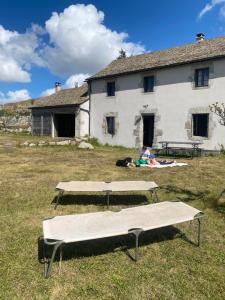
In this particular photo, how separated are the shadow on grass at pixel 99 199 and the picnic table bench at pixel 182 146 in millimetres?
9921

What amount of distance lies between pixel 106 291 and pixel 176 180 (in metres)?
6.47

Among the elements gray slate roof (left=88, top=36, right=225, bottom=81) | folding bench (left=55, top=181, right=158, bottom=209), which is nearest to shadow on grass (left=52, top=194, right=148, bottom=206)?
folding bench (left=55, top=181, right=158, bottom=209)

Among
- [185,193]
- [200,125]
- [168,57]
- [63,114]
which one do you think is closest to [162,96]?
[168,57]

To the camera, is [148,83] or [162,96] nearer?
[162,96]

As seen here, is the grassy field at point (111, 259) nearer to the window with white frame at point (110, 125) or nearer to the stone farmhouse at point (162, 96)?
the stone farmhouse at point (162, 96)

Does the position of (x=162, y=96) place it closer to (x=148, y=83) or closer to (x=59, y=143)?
(x=148, y=83)

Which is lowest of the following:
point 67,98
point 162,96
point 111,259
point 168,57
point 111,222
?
point 111,259

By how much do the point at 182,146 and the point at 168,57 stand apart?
6442 mm

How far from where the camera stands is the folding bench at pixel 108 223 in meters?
4.00

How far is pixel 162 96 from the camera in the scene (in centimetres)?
1906

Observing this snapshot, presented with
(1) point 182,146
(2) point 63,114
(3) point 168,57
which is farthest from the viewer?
(2) point 63,114

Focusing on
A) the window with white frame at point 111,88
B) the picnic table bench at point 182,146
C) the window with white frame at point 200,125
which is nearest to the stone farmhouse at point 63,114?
the window with white frame at point 111,88

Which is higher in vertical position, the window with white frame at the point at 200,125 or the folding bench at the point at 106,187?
the window with white frame at the point at 200,125

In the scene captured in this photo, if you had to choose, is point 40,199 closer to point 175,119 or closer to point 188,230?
point 188,230
